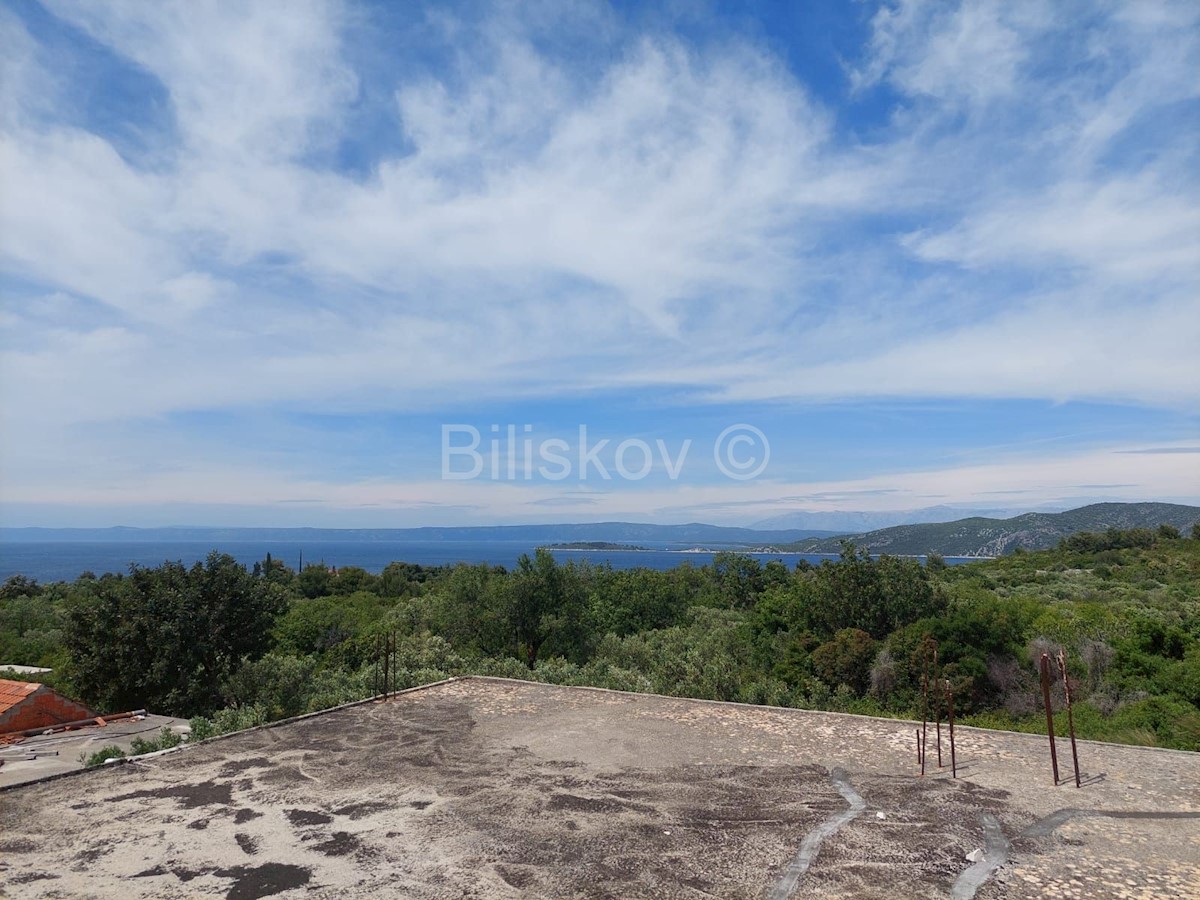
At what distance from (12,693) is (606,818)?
9.66m

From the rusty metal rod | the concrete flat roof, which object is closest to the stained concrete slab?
the rusty metal rod

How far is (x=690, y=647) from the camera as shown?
74.4 ft

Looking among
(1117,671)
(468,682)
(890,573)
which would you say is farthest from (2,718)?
(890,573)

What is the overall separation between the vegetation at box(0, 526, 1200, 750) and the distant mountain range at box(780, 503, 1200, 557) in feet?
168

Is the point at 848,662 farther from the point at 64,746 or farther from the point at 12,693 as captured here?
the point at 12,693

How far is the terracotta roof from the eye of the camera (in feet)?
32.1

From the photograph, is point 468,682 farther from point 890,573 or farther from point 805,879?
point 890,573

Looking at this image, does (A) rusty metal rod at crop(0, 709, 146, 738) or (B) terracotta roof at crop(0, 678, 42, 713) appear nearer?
(A) rusty metal rod at crop(0, 709, 146, 738)

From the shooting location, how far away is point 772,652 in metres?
20.3

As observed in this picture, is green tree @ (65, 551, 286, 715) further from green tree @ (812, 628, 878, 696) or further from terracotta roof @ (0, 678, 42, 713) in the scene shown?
green tree @ (812, 628, 878, 696)

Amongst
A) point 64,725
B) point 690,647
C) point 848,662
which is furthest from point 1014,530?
point 64,725

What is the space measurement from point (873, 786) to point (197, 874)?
5737 millimetres

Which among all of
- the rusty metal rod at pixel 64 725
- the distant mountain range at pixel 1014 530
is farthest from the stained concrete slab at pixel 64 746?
the distant mountain range at pixel 1014 530

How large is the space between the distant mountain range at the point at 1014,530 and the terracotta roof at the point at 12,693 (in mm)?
67892
